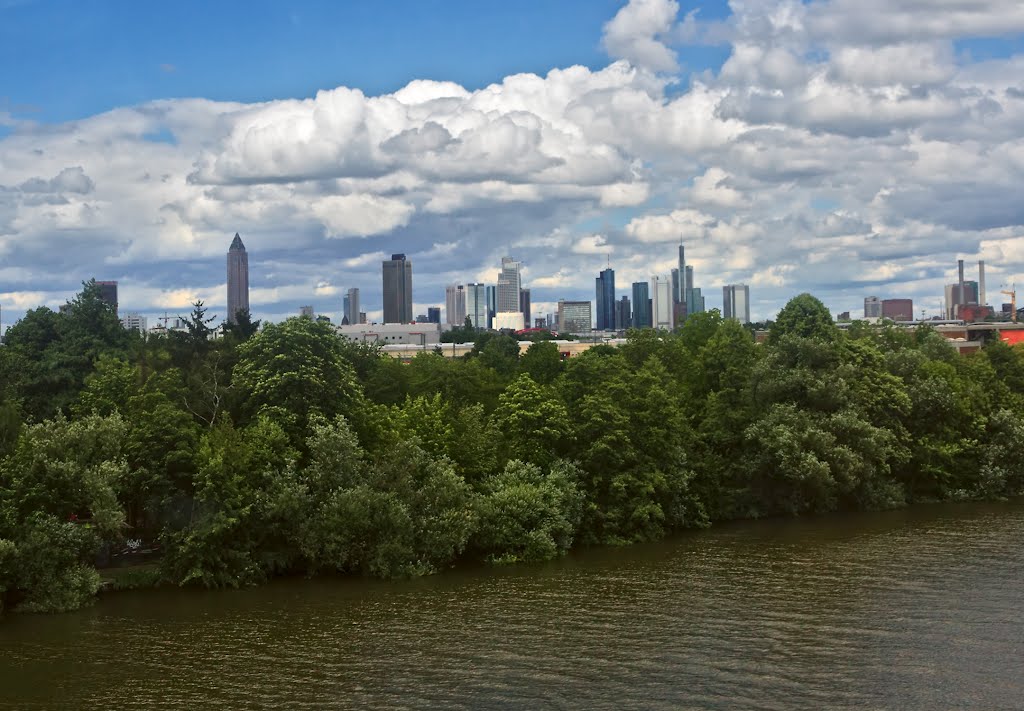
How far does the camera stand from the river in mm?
39625

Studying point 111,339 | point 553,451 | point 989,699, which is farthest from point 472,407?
point 989,699

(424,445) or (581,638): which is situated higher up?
(424,445)

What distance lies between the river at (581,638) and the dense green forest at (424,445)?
2.81 m

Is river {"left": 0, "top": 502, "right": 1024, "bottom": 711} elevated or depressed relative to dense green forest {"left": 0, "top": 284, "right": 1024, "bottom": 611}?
depressed

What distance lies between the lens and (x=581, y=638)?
4622 centimetres

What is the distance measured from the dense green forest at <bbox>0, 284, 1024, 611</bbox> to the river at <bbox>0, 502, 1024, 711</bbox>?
2.81 metres

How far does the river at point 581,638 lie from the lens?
3962 centimetres

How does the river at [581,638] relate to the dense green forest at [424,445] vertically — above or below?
below

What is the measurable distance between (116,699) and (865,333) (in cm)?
8189

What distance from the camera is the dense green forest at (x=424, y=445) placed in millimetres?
55875

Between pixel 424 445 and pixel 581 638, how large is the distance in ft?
68.6

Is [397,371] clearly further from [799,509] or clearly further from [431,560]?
[799,509]

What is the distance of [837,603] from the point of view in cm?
5084

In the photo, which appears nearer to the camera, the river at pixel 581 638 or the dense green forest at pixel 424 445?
→ the river at pixel 581 638
